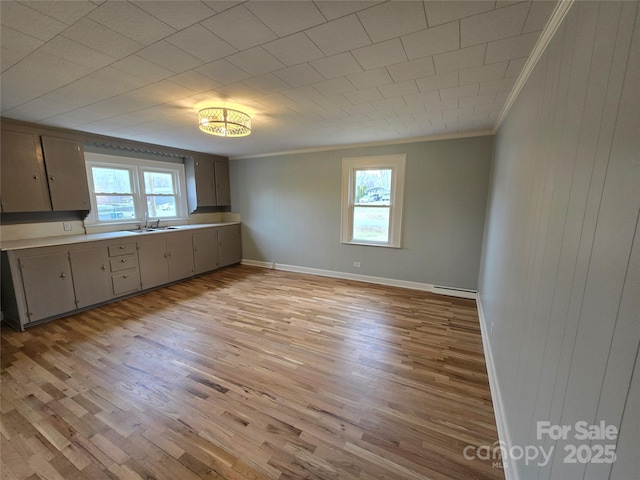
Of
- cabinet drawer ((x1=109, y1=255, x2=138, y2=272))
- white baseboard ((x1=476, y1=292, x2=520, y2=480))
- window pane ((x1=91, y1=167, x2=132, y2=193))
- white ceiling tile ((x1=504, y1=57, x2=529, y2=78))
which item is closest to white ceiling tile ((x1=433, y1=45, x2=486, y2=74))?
white ceiling tile ((x1=504, y1=57, x2=529, y2=78))

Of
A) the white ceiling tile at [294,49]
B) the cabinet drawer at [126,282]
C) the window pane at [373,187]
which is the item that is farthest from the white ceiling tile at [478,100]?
the cabinet drawer at [126,282]

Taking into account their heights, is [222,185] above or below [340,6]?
below

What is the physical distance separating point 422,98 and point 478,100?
53 cm

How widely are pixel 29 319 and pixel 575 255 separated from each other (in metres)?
4.67

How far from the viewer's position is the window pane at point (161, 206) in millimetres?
4648

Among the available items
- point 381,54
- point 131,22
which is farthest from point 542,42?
point 131,22

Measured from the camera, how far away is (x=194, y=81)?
194 centimetres

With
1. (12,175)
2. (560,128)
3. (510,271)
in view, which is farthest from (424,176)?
(12,175)

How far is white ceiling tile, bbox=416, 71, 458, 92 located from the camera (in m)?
1.85

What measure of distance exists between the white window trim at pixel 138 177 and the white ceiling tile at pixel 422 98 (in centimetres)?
437

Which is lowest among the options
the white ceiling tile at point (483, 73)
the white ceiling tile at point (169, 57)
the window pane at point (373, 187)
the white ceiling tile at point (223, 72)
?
the window pane at point (373, 187)

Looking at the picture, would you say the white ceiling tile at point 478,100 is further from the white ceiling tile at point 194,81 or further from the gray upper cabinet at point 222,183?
the gray upper cabinet at point 222,183

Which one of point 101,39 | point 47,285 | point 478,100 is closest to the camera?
point 101,39

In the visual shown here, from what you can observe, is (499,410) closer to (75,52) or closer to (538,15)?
(538,15)
